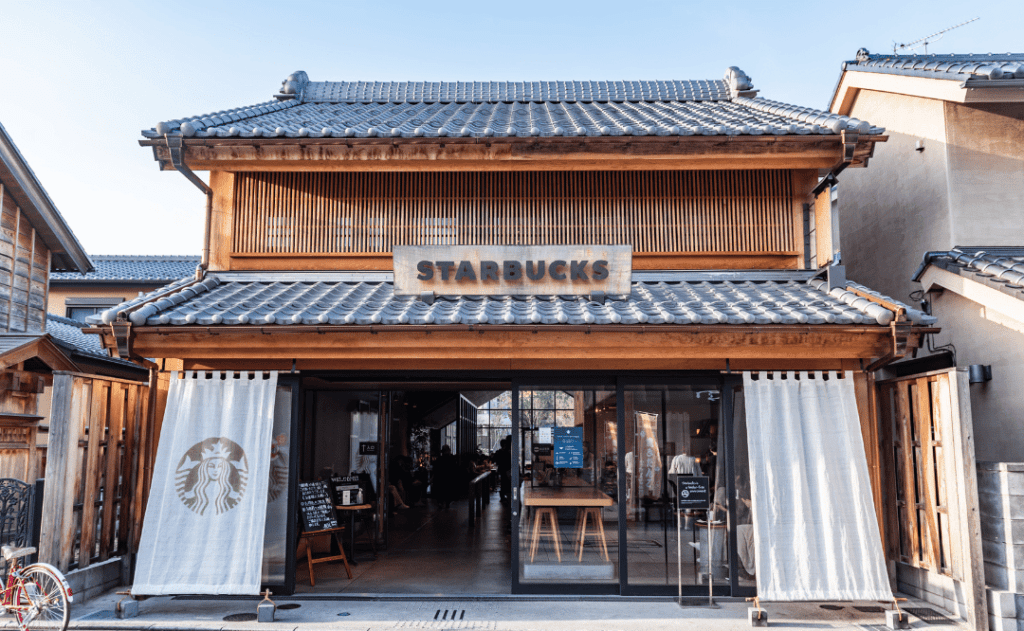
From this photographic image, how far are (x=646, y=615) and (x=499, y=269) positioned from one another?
13.4 feet

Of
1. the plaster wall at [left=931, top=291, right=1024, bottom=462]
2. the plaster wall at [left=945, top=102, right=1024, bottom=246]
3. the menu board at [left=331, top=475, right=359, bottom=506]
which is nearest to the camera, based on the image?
the plaster wall at [left=931, top=291, right=1024, bottom=462]

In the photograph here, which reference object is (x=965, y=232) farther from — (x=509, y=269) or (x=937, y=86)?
→ (x=509, y=269)

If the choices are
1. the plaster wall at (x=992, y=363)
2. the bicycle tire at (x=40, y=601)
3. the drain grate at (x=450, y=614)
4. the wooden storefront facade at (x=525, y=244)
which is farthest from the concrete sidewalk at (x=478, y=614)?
the plaster wall at (x=992, y=363)

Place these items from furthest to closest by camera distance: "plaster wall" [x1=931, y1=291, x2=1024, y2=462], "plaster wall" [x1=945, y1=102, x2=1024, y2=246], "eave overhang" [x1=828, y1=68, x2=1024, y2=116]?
"plaster wall" [x1=945, y1=102, x2=1024, y2=246], "eave overhang" [x1=828, y1=68, x2=1024, y2=116], "plaster wall" [x1=931, y1=291, x2=1024, y2=462]

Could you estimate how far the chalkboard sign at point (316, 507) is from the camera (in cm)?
866

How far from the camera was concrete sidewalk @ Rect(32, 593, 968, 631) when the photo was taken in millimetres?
6984

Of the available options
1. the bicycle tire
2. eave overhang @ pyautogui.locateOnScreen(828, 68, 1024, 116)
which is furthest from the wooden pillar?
the bicycle tire

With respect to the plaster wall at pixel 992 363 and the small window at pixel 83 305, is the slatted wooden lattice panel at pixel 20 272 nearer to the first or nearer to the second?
the small window at pixel 83 305

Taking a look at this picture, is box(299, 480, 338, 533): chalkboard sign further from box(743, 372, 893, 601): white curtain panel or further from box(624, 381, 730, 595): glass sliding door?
box(743, 372, 893, 601): white curtain panel

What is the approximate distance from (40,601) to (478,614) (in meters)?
4.12

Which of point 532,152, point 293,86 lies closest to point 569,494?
point 532,152

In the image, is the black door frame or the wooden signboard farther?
the wooden signboard

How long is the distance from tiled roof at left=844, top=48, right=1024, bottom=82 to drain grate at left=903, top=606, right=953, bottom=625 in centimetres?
637

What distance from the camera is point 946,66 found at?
32.9ft
